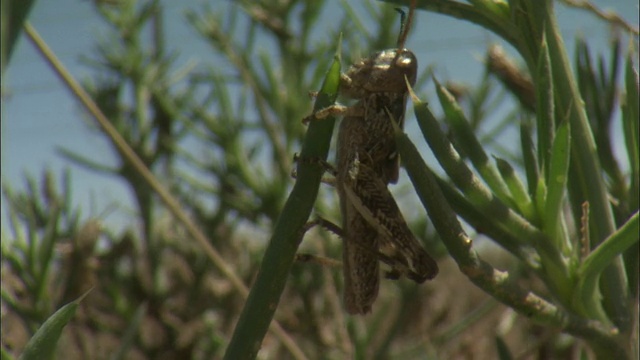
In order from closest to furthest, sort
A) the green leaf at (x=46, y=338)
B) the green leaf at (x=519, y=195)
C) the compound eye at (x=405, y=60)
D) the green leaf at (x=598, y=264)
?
1. the green leaf at (x=46, y=338)
2. the green leaf at (x=598, y=264)
3. the green leaf at (x=519, y=195)
4. the compound eye at (x=405, y=60)

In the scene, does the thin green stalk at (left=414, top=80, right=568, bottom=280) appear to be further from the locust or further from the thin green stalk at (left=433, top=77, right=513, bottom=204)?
the locust

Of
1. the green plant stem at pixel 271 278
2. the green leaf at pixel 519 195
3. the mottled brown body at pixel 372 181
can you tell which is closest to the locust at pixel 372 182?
the mottled brown body at pixel 372 181

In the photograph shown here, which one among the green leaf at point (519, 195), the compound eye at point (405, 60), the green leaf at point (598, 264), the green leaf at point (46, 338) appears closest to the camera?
the green leaf at point (46, 338)

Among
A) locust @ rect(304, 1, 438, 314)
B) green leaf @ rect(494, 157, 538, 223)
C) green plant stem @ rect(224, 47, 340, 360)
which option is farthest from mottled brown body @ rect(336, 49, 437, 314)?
green plant stem @ rect(224, 47, 340, 360)

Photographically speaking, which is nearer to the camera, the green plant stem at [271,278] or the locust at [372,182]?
the green plant stem at [271,278]

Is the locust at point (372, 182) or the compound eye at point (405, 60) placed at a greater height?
the compound eye at point (405, 60)

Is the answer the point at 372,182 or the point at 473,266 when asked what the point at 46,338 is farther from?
the point at 372,182

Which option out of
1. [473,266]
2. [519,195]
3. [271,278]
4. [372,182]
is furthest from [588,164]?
[372,182]

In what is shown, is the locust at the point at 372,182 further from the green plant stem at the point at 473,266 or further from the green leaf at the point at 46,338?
the green leaf at the point at 46,338

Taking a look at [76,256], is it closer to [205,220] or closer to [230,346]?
[205,220]
